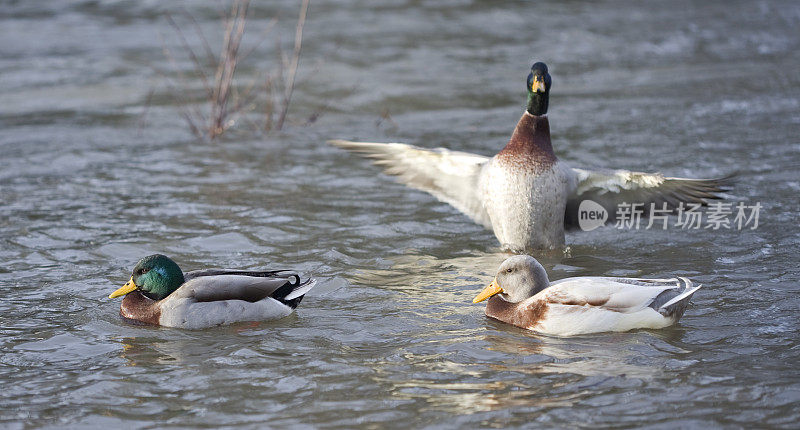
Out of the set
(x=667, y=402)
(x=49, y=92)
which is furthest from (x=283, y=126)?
(x=667, y=402)

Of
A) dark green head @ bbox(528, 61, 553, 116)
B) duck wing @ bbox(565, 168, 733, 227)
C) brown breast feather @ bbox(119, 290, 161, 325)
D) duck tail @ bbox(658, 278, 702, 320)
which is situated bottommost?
brown breast feather @ bbox(119, 290, 161, 325)

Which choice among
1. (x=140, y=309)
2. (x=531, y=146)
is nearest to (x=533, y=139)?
(x=531, y=146)

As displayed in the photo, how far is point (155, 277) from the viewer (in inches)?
241

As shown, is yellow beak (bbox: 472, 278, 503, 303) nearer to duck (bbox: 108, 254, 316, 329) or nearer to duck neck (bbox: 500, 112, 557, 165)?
duck (bbox: 108, 254, 316, 329)

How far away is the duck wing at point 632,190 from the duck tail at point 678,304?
149 centimetres

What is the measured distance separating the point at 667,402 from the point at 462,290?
2.20 metres

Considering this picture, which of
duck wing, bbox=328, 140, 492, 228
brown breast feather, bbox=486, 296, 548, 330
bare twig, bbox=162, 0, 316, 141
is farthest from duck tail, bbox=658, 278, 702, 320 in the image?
bare twig, bbox=162, 0, 316, 141

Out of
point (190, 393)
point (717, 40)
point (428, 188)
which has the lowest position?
point (190, 393)

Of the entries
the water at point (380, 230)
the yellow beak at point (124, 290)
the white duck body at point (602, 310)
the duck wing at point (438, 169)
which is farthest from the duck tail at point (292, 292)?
the duck wing at point (438, 169)

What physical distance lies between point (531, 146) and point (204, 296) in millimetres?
2617

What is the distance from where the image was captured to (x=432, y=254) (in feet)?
25.2

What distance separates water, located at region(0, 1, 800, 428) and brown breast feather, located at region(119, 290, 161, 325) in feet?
0.34

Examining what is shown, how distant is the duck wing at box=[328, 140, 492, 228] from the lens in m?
7.87

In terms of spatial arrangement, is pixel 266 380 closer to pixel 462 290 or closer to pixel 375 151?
pixel 462 290
